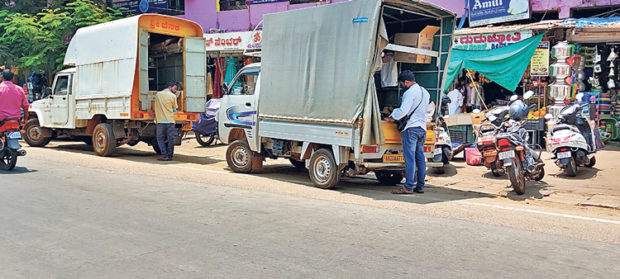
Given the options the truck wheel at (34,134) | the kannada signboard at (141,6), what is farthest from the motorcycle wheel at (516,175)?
the kannada signboard at (141,6)

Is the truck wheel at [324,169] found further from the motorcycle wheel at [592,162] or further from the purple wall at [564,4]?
the purple wall at [564,4]

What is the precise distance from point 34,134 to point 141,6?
9.18m

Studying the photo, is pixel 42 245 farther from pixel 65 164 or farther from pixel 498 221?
pixel 65 164

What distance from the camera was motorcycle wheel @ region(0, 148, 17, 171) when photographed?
9.16 m

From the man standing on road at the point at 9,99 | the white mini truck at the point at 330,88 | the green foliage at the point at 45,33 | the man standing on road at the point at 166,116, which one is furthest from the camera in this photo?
the green foliage at the point at 45,33

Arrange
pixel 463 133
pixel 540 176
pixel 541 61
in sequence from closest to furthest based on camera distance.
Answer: pixel 540 176 < pixel 541 61 < pixel 463 133

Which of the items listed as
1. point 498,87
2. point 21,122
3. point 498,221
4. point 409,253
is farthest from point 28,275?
point 498,87

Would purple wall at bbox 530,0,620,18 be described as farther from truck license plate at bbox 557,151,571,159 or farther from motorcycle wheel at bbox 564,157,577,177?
truck license plate at bbox 557,151,571,159

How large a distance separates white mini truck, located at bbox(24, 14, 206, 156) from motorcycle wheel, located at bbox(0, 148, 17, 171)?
9.45 feet

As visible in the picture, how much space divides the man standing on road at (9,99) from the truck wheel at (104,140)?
2984 mm

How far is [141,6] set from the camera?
22.0 metres

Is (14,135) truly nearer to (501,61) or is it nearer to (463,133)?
(463,133)

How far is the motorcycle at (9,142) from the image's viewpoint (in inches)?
360

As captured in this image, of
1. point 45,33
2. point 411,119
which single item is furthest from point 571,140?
point 45,33
